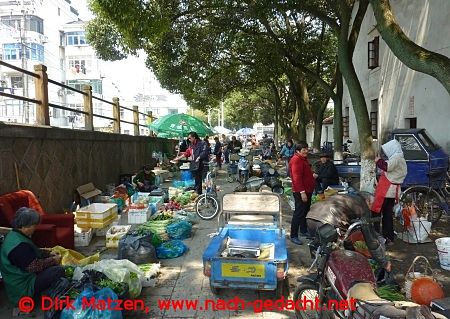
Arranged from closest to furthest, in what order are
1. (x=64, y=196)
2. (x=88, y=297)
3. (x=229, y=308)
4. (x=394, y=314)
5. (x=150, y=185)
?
(x=394, y=314)
(x=88, y=297)
(x=229, y=308)
(x=64, y=196)
(x=150, y=185)

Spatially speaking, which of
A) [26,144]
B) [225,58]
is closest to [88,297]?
[26,144]

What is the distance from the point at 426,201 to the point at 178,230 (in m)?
4.69

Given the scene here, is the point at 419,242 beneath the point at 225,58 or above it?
beneath

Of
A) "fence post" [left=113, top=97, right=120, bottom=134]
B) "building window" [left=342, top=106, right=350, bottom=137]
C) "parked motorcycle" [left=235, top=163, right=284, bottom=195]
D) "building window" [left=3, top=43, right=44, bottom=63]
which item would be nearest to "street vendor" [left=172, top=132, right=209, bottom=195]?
"parked motorcycle" [left=235, top=163, right=284, bottom=195]

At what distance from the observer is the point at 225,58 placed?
2052cm

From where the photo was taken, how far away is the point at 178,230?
23.6 feet

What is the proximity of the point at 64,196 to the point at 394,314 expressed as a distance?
765 centimetres

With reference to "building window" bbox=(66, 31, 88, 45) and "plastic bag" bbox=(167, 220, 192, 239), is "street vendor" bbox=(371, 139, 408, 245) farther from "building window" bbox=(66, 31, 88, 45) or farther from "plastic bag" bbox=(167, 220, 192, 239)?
"building window" bbox=(66, 31, 88, 45)

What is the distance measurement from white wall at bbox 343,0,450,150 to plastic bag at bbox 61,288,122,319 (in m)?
10.5

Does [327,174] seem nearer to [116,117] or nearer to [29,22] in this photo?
[116,117]

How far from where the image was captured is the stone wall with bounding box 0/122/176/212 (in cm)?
668

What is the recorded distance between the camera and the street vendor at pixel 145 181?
11.9m

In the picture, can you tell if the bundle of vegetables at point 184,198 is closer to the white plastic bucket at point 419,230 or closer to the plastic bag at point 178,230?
the plastic bag at point 178,230

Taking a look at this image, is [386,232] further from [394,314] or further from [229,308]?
[394,314]
